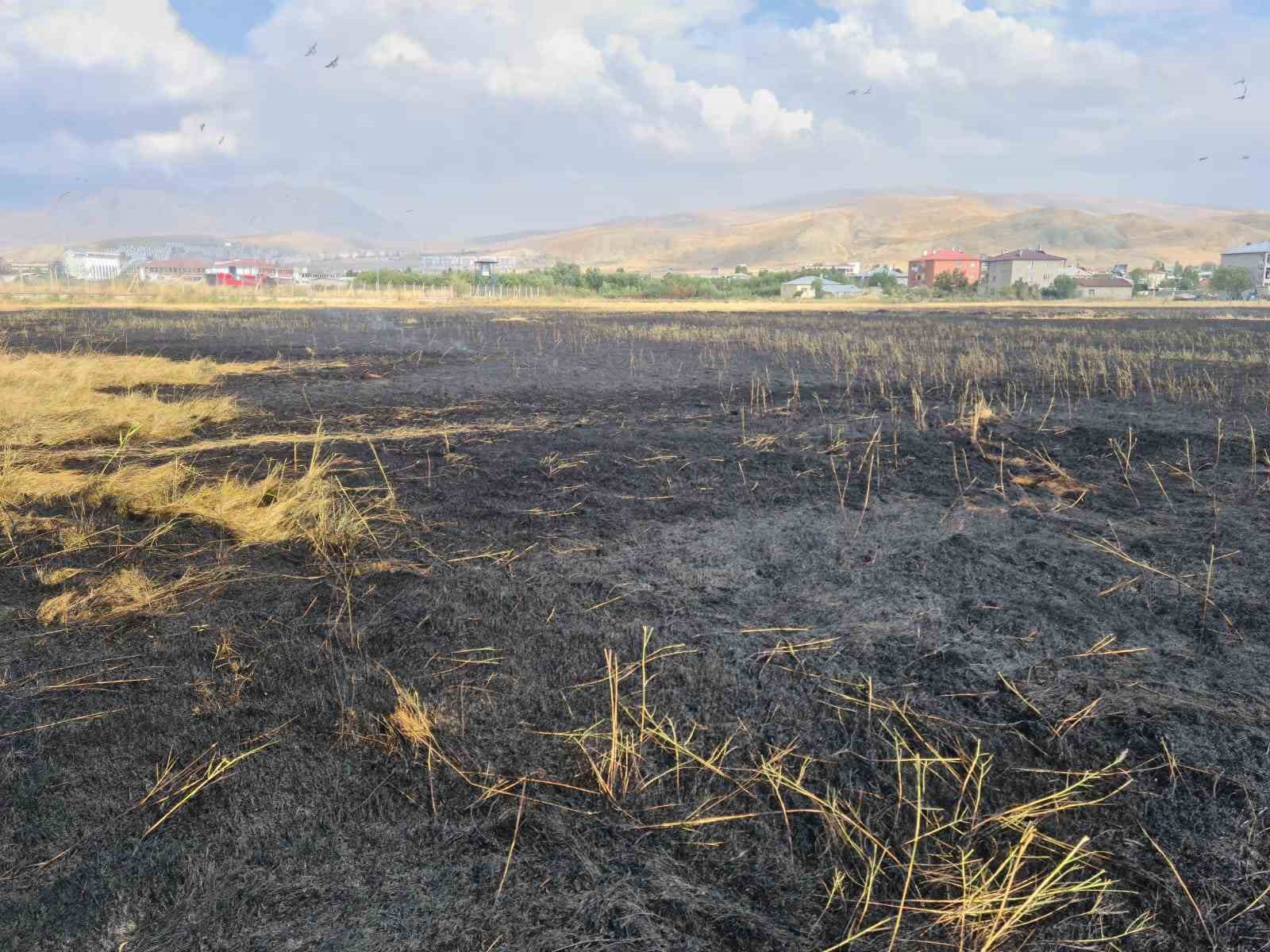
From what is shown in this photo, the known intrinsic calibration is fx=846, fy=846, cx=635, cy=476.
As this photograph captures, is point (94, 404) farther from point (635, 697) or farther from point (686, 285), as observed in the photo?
point (686, 285)

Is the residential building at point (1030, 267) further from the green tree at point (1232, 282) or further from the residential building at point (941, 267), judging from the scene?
the green tree at point (1232, 282)

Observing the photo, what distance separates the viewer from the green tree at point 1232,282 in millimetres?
63656

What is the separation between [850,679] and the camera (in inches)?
106

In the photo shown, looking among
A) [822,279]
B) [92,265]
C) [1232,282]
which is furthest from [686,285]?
[92,265]

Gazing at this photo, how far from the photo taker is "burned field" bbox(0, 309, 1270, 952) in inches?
70.1

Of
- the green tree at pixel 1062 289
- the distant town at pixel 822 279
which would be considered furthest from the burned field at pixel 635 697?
the green tree at pixel 1062 289

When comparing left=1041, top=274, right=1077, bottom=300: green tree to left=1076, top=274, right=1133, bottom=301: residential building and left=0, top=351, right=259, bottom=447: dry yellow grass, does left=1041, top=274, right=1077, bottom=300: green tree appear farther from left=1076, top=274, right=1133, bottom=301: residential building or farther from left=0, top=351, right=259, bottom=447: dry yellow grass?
left=0, top=351, right=259, bottom=447: dry yellow grass

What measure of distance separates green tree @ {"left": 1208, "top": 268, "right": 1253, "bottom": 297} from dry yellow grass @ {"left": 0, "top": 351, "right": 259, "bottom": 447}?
7380 cm

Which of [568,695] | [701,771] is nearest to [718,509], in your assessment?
[568,695]

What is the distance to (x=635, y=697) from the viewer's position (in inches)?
102

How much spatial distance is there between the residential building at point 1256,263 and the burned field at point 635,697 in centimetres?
7456

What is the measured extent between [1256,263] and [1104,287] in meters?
24.5

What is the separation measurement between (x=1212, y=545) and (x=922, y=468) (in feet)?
6.23

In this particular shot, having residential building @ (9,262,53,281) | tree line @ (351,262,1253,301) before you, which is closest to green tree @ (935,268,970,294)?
tree line @ (351,262,1253,301)
